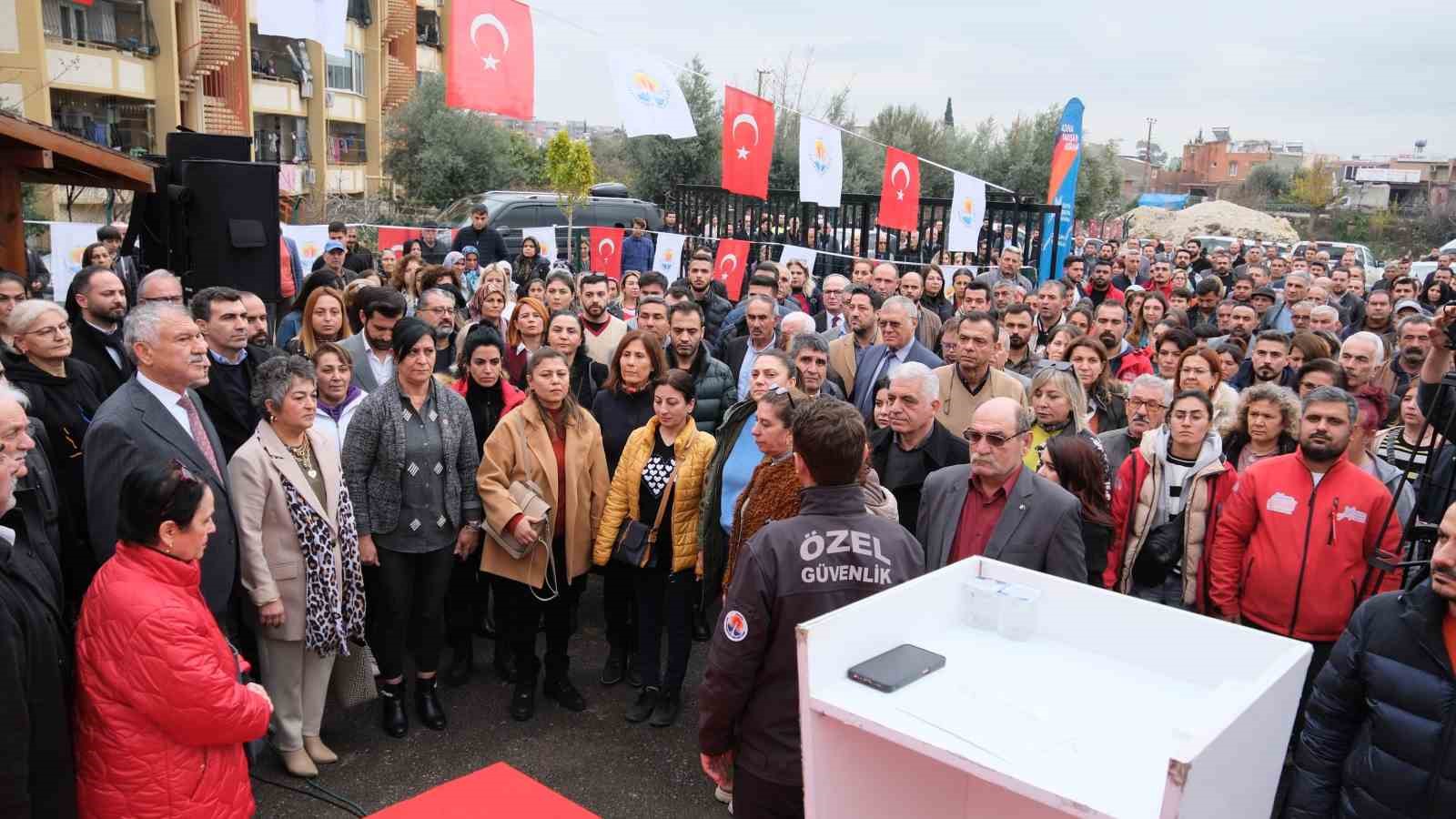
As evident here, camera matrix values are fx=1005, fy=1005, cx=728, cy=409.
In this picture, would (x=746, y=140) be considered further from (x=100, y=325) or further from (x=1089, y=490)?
(x=1089, y=490)

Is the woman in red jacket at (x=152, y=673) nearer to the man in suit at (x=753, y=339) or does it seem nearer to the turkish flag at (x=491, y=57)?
the man in suit at (x=753, y=339)

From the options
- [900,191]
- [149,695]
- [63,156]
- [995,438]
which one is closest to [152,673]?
[149,695]

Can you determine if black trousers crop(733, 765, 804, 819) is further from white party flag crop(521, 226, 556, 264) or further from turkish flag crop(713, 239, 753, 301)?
white party flag crop(521, 226, 556, 264)

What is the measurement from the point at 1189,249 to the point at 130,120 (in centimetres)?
2327

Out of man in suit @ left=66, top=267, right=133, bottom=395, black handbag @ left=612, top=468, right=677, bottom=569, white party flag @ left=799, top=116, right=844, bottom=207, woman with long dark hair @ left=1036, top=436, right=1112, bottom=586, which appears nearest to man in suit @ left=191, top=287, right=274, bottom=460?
man in suit @ left=66, top=267, right=133, bottom=395

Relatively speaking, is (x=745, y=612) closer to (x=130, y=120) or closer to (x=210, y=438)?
(x=210, y=438)

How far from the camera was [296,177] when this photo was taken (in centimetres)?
2848

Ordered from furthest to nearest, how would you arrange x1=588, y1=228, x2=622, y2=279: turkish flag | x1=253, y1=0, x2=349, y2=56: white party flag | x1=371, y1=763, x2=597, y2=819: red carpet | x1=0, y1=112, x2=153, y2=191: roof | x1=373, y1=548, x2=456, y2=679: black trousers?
x1=588, y1=228, x2=622, y2=279: turkish flag < x1=253, y1=0, x2=349, y2=56: white party flag < x1=0, y1=112, x2=153, y2=191: roof < x1=373, y1=548, x2=456, y2=679: black trousers < x1=371, y1=763, x2=597, y2=819: red carpet

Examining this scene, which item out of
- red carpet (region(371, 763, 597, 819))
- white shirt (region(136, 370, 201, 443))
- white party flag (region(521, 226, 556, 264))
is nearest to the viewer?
red carpet (region(371, 763, 597, 819))

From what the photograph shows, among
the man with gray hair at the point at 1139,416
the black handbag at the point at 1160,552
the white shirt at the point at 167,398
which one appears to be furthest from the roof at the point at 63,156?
the black handbag at the point at 1160,552

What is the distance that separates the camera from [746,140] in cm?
978

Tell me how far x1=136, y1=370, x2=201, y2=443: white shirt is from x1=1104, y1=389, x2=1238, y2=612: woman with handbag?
3.69 meters

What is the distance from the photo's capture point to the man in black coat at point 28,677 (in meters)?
2.62

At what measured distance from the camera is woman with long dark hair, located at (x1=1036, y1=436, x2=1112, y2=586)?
151 inches
